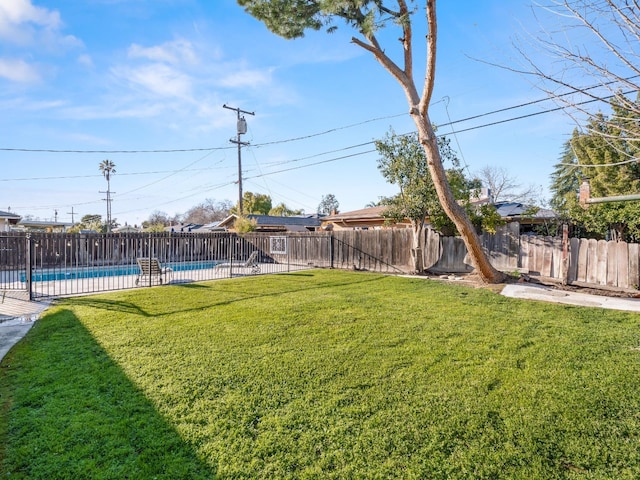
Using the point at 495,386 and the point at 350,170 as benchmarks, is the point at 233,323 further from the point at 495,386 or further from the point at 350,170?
the point at 350,170

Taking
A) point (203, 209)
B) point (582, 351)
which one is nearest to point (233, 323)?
point (582, 351)

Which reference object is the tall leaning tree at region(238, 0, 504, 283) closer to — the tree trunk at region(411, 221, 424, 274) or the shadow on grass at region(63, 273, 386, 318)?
the tree trunk at region(411, 221, 424, 274)

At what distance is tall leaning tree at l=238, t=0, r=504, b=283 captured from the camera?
8.98 metres

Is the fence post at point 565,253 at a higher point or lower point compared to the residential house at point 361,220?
lower

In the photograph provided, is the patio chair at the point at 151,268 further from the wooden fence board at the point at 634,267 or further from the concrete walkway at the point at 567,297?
the wooden fence board at the point at 634,267

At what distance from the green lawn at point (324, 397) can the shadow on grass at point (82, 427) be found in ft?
0.04

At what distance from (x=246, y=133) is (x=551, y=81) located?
22.0 m

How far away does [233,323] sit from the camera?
5.81m

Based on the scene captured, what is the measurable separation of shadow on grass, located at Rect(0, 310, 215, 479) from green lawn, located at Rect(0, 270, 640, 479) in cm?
1

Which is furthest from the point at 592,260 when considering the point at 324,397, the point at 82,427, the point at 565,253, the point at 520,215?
the point at 82,427

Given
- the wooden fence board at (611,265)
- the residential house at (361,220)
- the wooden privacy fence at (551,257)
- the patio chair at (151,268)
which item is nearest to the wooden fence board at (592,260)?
the wooden privacy fence at (551,257)

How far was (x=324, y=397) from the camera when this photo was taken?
3152 mm

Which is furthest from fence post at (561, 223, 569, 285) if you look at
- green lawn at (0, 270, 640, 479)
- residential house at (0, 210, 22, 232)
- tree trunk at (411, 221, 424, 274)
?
residential house at (0, 210, 22, 232)

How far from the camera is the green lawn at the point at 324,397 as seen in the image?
2.26 meters
